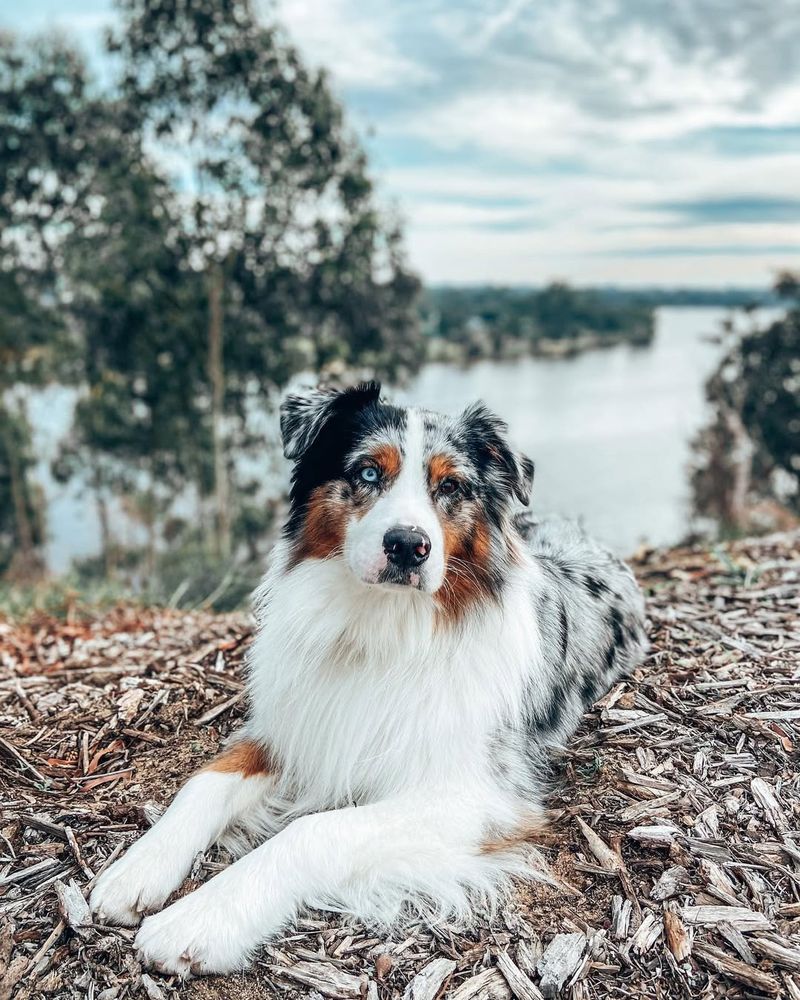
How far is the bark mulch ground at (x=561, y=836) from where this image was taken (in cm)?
304

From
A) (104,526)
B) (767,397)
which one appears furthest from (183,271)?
(767,397)

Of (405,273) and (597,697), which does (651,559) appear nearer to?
(597,697)

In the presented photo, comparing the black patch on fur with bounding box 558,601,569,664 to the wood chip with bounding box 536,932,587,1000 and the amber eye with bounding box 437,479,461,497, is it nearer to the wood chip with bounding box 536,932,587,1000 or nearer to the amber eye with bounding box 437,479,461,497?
the amber eye with bounding box 437,479,461,497

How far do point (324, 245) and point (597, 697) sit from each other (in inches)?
660

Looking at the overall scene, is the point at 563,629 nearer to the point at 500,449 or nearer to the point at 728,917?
the point at 500,449

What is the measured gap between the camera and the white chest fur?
353 cm

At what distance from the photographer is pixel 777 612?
543cm

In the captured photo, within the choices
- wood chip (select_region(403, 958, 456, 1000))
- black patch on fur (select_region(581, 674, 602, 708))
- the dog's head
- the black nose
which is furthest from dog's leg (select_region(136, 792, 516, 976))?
black patch on fur (select_region(581, 674, 602, 708))

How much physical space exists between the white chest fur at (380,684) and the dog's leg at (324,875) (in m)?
0.17

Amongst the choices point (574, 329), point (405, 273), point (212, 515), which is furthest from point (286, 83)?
point (574, 329)

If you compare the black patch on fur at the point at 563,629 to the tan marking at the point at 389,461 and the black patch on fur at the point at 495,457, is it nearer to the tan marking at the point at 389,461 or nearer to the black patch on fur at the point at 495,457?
the black patch on fur at the point at 495,457

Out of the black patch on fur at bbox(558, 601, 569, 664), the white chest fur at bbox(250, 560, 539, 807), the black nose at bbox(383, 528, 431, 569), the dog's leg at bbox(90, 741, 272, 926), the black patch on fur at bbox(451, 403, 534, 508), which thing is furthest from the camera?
the black patch on fur at bbox(558, 601, 569, 664)

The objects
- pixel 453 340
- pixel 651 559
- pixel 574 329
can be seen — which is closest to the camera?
pixel 651 559

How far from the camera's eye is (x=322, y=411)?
12.2 feet
